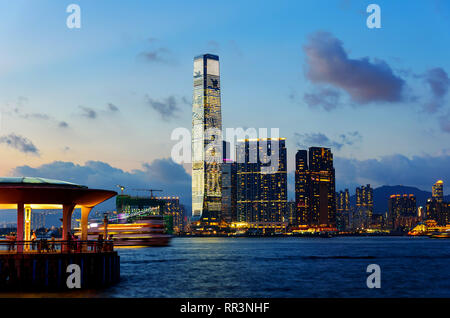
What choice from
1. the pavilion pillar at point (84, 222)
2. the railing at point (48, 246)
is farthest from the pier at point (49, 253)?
the pavilion pillar at point (84, 222)

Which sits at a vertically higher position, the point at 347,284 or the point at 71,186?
the point at 71,186

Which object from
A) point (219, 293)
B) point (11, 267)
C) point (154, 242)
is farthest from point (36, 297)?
point (154, 242)

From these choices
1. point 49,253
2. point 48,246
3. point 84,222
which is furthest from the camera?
point 84,222

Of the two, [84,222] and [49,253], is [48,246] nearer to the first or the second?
[49,253]

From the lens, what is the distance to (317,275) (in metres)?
74.9

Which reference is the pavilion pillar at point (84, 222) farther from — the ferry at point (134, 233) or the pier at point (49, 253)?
the ferry at point (134, 233)

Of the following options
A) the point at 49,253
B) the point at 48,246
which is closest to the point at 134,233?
the point at 48,246

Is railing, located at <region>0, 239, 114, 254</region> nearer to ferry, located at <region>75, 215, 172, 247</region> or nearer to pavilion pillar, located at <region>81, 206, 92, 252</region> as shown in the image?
pavilion pillar, located at <region>81, 206, 92, 252</region>

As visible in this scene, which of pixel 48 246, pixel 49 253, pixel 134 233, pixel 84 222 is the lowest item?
pixel 134 233

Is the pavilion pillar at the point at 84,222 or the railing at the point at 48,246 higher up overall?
the pavilion pillar at the point at 84,222

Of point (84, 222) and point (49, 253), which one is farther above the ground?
point (84, 222)

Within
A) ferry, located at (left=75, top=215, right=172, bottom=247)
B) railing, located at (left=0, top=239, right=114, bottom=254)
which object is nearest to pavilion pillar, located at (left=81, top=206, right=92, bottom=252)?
railing, located at (left=0, top=239, right=114, bottom=254)

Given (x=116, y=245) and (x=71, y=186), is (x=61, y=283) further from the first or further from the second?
(x=116, y=245)
